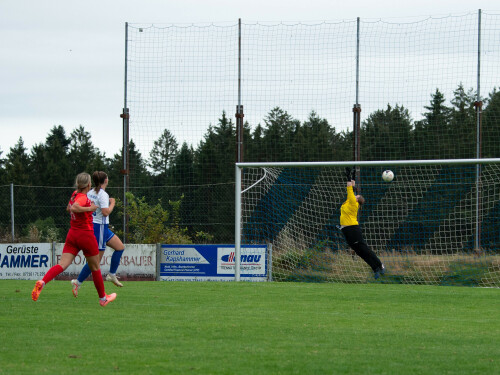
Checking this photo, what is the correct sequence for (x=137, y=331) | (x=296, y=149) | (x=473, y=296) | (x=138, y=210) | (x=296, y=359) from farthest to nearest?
(x=296, y=149)
(x=138, y=210)
(x=473, y=296)
(x=137, y=331)
(x=296, y=359)

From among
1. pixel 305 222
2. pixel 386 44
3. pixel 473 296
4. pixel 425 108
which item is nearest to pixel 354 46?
pixel 386 44

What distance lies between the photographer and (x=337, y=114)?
22516mm

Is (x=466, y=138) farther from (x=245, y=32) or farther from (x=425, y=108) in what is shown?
(x=245, y=32)

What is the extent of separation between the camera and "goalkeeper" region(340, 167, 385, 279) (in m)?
15.0

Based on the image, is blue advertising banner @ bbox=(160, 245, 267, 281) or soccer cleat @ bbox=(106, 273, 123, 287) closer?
soccer cleat @ bbox=(106, 273, 123, 287)

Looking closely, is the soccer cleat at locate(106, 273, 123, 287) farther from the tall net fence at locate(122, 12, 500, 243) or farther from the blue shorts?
the tall net fence at locate(122, 12, 500, 243)

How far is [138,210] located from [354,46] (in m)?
8.22

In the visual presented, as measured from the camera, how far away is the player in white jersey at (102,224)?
10391 mm

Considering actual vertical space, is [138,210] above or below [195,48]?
below

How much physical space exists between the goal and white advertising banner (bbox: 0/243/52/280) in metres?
5.29

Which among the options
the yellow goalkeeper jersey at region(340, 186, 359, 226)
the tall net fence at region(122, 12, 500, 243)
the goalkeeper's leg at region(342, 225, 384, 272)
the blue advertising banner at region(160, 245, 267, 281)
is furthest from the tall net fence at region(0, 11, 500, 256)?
the goalkeeper's leg at region(342, 225, 384, 272)

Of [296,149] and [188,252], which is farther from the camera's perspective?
[296,149]

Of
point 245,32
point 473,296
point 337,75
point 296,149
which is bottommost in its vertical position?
point 473,296

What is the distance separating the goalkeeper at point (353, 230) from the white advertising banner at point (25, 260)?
8.09 meters
